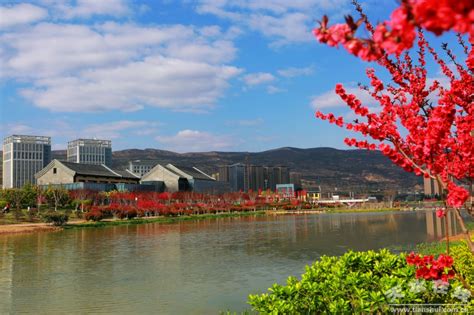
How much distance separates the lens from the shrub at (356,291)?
23.6 feet

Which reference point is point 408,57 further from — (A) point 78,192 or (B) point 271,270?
(A) point 78,192

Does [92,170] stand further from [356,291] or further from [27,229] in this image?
[356,291]

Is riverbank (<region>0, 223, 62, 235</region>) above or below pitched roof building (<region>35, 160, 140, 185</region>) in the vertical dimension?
below

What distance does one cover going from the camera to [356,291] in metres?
7.73

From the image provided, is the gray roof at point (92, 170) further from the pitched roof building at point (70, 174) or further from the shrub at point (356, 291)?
the shrub at point (356, 291)

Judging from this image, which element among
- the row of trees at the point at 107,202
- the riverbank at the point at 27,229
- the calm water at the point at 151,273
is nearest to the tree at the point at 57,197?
the row of trees at the point at 107,202

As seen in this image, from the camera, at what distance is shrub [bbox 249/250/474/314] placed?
7191 mm

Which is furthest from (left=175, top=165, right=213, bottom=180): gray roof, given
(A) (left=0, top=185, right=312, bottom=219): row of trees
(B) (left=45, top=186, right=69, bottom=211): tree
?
(B) (left=45, top=186, right=69, bottom=211): tree

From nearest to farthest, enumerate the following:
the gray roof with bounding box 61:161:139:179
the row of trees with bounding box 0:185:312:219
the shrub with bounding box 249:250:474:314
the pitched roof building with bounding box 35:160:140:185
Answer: the shrub with bounding box 249:250:474:314 < the row of trees with bounding box 0:185:312:219 < the pitched roof building with bounding box 35:160:140:185 < the gray roof with bounding box 61:161:139:179

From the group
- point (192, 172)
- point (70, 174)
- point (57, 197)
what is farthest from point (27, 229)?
point (192, 172)

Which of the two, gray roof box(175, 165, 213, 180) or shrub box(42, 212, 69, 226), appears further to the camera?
gray roof box(175, 165, 213, 180)

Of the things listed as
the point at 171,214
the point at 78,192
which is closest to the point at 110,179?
the point at 78,192

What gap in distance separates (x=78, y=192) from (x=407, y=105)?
82.8 m

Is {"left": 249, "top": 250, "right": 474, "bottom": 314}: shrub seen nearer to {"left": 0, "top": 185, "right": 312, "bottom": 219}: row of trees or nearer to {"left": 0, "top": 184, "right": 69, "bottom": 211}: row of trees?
{"left": 0, "top": 185, "right": 312, "bottom": 219}: row of trees
